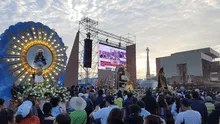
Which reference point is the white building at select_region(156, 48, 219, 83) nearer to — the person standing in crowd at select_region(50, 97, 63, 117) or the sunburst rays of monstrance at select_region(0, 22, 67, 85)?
the sunburst rays of monstrance at select_region(0, 22, 67, 85)

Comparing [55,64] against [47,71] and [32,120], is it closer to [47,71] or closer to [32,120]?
[47,71]

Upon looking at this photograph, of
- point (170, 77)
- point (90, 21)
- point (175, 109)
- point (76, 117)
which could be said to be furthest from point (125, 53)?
point (76, 117)

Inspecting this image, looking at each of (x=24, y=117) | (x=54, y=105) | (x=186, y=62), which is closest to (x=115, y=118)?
(x=24, y=117)

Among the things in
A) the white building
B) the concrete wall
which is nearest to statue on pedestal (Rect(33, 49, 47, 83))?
the white building

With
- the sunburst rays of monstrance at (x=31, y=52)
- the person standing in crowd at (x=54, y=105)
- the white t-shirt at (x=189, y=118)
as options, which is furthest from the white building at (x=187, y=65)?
the person standing in crowd at (x=54, y=105)

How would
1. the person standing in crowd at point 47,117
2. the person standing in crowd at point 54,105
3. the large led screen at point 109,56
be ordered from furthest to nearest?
the large led screen at point 109,56 → the person standing in crowd at point 54,105 → the person standing in crowd at point 47,117

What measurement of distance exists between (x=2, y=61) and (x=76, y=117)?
26.0ft

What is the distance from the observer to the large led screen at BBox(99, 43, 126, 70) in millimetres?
28497

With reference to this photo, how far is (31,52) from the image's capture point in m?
11.3

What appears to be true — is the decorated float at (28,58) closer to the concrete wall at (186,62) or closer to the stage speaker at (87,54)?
the stage speaker at (87,54)

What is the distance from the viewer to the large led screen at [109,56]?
28.5m

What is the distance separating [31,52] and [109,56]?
18.8m

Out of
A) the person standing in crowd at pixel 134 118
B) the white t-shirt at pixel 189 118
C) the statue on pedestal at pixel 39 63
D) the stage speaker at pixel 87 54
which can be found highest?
the stage speaker at pixel 87 54

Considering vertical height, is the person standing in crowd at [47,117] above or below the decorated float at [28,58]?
below
